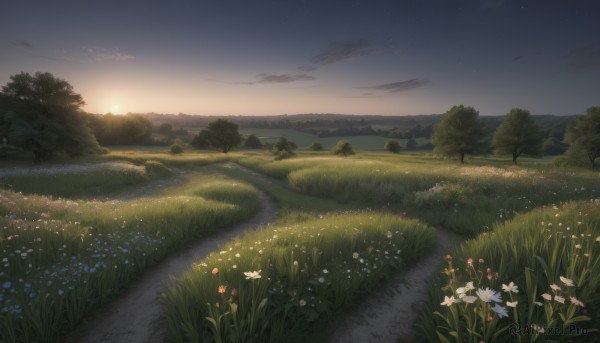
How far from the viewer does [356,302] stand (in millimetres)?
5277

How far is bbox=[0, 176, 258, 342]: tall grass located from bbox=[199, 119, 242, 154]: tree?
5638 cm

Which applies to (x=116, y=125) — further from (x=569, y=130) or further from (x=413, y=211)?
(x=569, y=130)

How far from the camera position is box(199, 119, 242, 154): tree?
217 feet

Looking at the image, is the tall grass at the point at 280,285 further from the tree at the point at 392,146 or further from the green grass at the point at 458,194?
the tree at the point at 392,146

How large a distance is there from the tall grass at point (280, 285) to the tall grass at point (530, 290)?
4.74 ft

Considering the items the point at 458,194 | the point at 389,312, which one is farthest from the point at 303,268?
the point at 458,194

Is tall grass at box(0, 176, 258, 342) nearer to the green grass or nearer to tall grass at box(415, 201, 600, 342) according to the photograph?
tall grass at box(415, 201, 600, 342)

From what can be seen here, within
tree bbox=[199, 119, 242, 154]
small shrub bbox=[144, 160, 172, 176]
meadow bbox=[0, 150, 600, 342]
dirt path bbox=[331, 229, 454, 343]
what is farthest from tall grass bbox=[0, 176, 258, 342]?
tree bbox=[199, 119, 242, 154]

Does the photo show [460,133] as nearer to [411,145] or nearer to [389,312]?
[389,312]

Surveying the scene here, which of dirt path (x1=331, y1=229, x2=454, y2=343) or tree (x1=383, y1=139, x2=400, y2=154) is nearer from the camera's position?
dirt path (x1=331, y1=229, x2=454, y2=343)

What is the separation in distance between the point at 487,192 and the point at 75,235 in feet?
55.7

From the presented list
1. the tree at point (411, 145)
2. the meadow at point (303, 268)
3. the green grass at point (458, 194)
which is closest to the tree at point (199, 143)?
the tree at point (411, 145)

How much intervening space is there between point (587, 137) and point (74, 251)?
50.7m

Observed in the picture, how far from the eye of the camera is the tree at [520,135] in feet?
132
